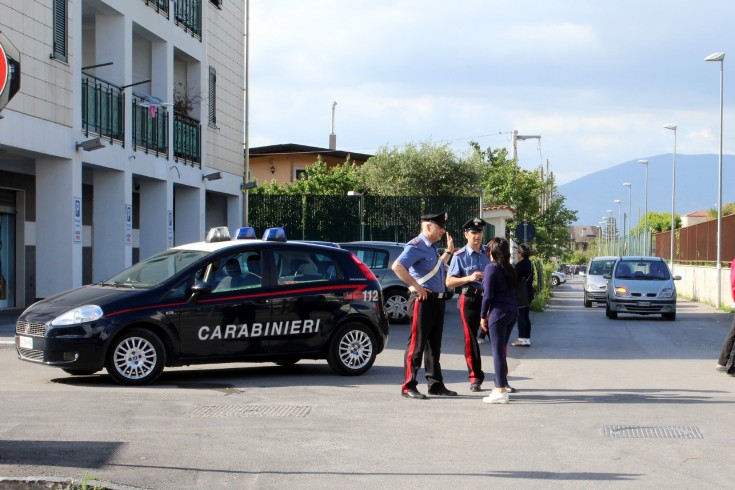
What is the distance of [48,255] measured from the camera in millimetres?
20531

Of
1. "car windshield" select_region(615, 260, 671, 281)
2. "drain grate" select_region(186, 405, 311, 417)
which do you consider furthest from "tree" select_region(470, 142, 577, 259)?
"drain grate" select_region(186, 405, 311, 417)

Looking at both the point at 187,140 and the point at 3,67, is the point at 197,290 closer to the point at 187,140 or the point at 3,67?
the point at 3,67

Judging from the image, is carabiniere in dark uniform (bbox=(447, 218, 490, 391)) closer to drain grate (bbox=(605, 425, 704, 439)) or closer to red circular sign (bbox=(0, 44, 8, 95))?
drain grate (bbox=(605, 425, 704, 439))

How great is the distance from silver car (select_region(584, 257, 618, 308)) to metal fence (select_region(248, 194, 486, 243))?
15.5ft

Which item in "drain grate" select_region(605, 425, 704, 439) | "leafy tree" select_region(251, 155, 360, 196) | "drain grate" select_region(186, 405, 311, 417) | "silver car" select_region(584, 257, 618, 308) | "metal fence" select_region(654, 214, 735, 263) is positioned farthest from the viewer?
"leafy tree" select_region(251, 155, 360, 196)

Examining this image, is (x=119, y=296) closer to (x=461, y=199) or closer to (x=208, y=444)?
(x=208, y=444)

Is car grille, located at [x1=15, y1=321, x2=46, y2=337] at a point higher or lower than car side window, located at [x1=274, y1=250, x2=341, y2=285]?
lower

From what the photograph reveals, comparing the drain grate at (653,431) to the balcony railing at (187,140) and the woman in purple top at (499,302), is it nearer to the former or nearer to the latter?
the woman in purple top at (499,302)

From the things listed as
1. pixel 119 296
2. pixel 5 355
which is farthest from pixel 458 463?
pixel 5 355

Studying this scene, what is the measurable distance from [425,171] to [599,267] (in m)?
11.4

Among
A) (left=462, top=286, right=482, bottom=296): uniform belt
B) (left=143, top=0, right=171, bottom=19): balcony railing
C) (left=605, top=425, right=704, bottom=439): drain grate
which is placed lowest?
(left=605, top=425, right=704, bottom=439): drain grate

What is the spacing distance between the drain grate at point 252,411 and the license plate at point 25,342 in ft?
8.28

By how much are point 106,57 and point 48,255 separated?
17.1 ft

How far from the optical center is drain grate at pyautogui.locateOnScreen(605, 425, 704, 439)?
8914 mm
